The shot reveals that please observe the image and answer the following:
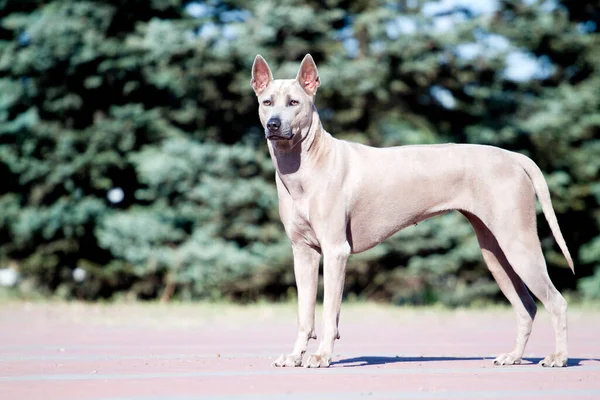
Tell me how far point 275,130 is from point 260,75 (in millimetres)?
722

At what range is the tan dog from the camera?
6.93 m

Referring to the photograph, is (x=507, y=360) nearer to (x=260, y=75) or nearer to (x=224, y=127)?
(x=260, y=75)

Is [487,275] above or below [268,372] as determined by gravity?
below

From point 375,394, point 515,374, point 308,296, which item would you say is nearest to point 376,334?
point 308,296

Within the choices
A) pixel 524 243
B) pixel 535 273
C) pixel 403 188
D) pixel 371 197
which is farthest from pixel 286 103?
pixel 535 273

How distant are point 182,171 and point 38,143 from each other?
3.48 meters

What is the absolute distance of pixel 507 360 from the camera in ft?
23.2

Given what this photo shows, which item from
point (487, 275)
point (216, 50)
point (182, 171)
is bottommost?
point (487, 275)

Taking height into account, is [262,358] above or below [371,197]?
below

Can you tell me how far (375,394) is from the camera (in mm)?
5137

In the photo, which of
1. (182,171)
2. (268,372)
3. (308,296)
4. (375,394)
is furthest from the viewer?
(182,171)

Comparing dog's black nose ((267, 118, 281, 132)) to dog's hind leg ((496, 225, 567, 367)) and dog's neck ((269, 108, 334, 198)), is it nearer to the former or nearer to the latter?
dog's neck ((269, 108, 334, 198))

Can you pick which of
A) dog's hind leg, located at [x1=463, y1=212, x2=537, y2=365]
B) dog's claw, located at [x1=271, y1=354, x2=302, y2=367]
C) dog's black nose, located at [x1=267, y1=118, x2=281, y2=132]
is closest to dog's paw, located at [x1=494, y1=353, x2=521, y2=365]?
dog's hind leg, located at [x1=463, y1=212, x2=537, y2=365]

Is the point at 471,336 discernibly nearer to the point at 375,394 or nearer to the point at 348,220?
the point at 348,220
